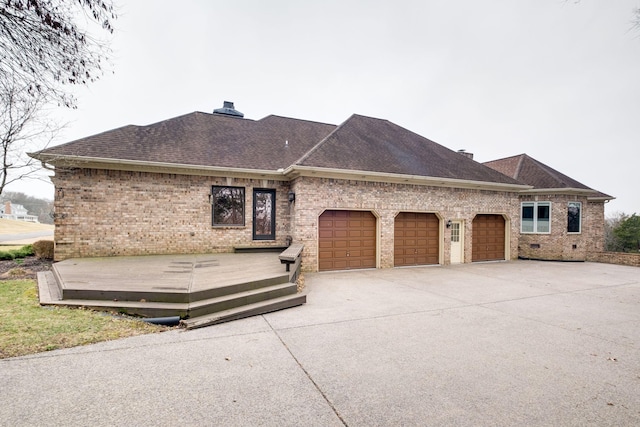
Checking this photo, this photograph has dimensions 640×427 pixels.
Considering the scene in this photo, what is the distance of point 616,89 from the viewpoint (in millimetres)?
16469

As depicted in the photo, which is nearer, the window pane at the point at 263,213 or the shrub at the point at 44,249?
the shrub at the point at 44,249

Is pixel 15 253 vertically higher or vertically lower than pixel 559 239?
lower

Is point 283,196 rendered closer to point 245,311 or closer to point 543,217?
point 245,311

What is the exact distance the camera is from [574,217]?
14.5 meters

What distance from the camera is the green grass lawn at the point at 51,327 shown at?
145 inches

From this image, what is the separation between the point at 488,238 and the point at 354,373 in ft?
42.9

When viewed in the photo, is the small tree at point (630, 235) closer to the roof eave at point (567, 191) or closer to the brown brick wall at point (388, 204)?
the roof eave at point (567, 191)

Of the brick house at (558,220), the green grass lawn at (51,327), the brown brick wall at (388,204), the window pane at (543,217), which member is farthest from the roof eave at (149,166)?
the window pane at (543,217)

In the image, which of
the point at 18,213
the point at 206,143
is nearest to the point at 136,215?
the point at 206,143

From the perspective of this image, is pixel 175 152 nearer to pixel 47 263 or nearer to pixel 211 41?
pixel 47 263

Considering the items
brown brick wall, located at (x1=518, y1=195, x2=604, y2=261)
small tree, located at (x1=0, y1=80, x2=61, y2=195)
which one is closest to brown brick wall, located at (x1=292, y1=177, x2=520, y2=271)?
brown brick wall, located at (x1=518, y1=195, x2=604, y2=261)

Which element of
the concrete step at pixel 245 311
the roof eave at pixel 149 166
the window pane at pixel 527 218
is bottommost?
the concrete step at pixel 245 311

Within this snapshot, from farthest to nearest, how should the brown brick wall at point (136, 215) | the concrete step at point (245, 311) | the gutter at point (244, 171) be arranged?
the brown brick wall at point (136, 215) < the gutter at point (244, 171) < the concrete step at point (245, 311)

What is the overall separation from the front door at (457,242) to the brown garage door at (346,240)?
4.21 meters
